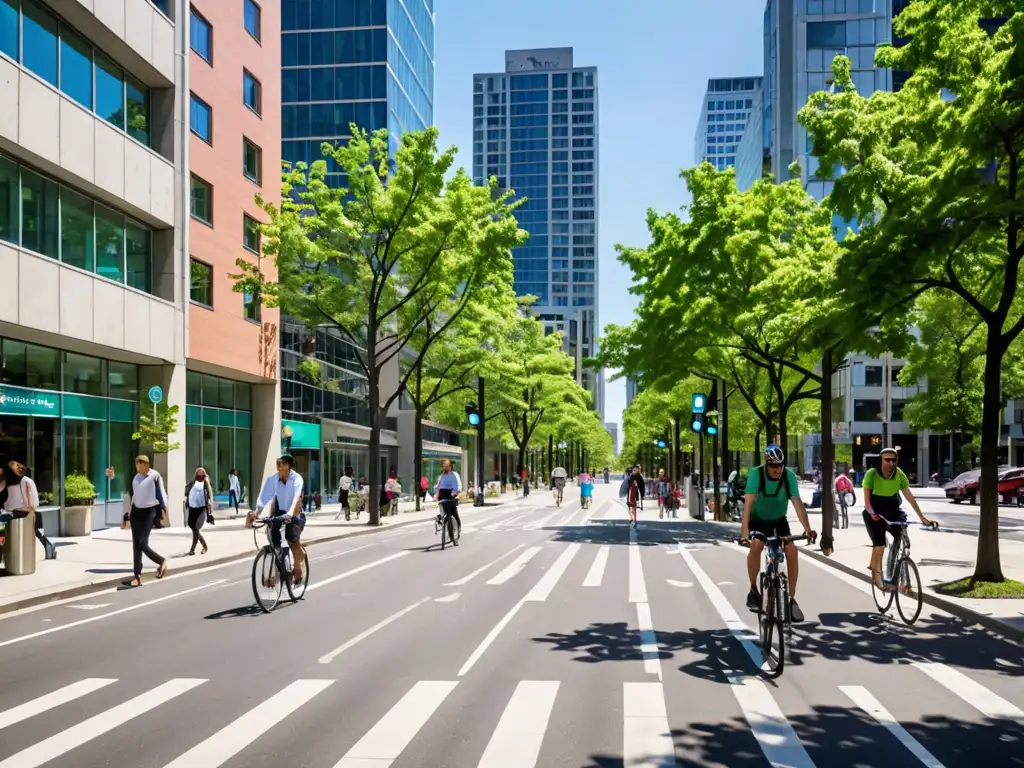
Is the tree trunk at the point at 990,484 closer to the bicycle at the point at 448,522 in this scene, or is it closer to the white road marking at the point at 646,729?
the white road marking at the point at 646,729

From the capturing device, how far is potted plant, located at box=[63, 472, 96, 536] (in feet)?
82.7

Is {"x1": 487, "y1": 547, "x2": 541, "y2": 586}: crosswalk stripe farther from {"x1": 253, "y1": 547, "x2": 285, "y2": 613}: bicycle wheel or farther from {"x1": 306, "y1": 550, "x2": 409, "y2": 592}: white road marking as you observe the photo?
{"x1": 253, "y1": 547, "x2": 285, "y2": 613}: bicycle wheel

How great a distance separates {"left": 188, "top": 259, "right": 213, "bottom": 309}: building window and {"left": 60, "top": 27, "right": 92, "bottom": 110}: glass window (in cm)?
737

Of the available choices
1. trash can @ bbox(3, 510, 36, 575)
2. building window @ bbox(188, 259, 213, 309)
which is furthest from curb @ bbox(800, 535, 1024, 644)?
building window @ bbox(188, 259, 213, 309)

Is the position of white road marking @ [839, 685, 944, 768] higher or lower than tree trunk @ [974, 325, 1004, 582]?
lower

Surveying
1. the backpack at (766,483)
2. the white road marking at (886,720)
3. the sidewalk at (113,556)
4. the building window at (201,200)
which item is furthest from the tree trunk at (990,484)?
the building window at (201,200)

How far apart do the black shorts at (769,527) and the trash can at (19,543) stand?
1198 centimetres

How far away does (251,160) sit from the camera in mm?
38219

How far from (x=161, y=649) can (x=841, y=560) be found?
43.9 ft

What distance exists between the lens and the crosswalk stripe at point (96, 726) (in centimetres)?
629

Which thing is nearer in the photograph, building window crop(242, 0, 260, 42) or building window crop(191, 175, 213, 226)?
building window crop(191, 175, 213, 226)

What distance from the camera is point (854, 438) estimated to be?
304 ft

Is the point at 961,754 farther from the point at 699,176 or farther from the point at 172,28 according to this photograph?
the point at 172,28

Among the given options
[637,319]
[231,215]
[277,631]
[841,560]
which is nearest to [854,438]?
[637,319]
